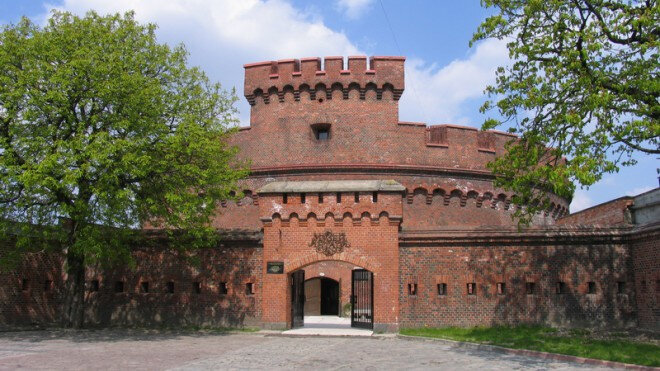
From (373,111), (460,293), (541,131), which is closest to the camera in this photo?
(541,131)

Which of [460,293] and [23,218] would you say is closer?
[23,218]

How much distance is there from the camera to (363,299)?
71.3 ft

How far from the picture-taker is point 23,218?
53.0 feet

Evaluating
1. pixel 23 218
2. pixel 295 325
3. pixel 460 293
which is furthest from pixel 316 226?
pixel 23 218

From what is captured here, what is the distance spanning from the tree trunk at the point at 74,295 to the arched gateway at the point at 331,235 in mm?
5426

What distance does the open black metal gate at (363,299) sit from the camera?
1823 centimetres

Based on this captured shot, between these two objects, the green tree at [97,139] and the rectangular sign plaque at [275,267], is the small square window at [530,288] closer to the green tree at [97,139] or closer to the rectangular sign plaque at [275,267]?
the rectangular sign plaque at [275,267]

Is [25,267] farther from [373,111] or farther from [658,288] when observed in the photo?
[658,288]

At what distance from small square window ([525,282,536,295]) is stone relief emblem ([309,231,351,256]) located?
5.21 meters

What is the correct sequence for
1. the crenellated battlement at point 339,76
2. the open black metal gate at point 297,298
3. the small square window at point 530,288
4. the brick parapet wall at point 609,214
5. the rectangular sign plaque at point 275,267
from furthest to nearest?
the crenellated battlement at point 339,76 → the brick parapet wall at point 609,214 → the open black metal gate at point 297,298 → the rectangular sign plaque at point 275,267 → the small square window at point 530,288

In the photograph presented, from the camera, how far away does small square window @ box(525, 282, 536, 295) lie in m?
16.9

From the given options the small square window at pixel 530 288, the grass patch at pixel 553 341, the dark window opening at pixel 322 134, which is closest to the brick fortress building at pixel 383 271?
the small square window at pixel 530 288

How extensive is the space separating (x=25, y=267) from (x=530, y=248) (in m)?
15.4

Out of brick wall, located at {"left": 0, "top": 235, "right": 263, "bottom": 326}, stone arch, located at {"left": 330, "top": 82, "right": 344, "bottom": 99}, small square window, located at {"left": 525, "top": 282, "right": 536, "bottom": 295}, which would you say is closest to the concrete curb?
small square window, located at {"left": 525, "top": 282, "right": 536, "bottom": 295}
